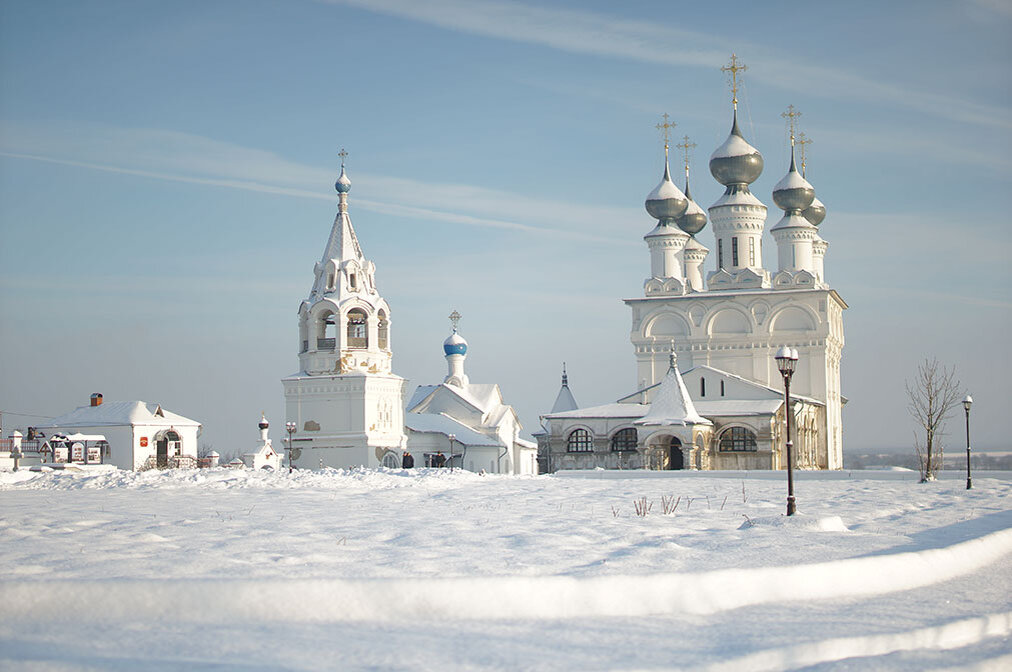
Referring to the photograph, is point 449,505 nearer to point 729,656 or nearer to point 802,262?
point 729,656

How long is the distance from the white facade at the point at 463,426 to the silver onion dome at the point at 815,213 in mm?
11605

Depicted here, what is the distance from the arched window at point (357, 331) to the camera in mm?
27984

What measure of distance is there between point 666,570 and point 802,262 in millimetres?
27345

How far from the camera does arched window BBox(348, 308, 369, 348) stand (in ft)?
91.8

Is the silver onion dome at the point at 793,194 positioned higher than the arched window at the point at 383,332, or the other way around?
the silver onion dome at the point at 793,194

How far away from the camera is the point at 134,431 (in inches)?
1058

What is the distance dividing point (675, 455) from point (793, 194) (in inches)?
397

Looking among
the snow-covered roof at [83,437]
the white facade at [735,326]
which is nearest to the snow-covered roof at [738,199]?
the white facade at [735,326]

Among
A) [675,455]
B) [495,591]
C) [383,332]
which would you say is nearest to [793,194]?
[675,455]

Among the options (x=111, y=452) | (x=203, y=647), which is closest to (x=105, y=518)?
(x=203, y=647)

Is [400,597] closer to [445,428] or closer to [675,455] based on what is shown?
[675,455]

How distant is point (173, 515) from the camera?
10.4 metres

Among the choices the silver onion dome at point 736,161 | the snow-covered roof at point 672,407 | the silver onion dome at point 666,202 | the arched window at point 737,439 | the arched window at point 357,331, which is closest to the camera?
the snow-covered roof at point 672,407

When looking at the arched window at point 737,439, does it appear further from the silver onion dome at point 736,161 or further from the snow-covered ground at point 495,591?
the snow-covered ground at point 495,591
